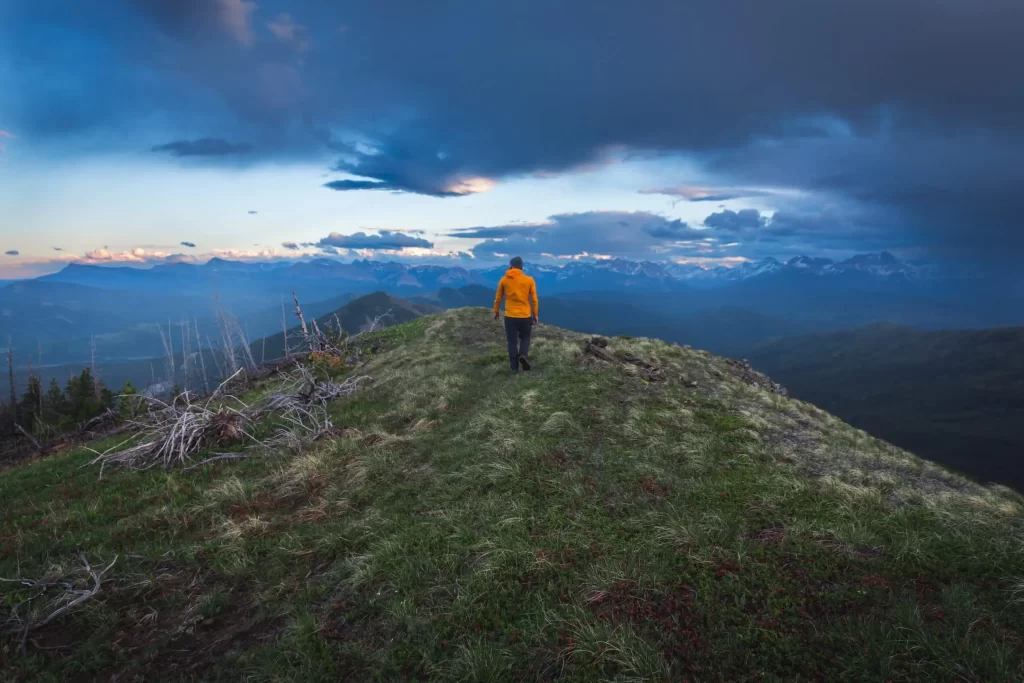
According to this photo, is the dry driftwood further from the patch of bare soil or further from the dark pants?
the patch of bare soil

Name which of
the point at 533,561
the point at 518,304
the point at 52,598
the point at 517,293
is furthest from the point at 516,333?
the point at 52,598

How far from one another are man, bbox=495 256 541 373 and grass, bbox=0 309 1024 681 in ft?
16.1

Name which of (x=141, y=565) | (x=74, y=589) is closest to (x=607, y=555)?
(x=141, y=565)

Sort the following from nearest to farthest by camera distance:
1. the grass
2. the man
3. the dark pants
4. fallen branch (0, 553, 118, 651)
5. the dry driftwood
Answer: the grass, fallen branch (0, 553, 118, 651), the dry driftwood, the man, the dark pants

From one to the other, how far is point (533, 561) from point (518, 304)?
32.9 ft

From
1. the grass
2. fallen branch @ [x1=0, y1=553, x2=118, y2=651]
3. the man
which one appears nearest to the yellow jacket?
the man

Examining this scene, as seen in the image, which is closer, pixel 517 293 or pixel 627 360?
pixel 517 293

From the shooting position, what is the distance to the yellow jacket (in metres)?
14.7

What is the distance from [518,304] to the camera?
48.8 ft

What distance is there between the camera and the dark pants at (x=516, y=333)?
1532cm

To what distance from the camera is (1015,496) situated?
11773mm

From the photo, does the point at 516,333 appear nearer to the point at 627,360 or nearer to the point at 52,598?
the point at 627,360

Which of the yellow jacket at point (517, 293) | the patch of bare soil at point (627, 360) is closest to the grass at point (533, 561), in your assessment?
the patch of bare soil at point (627, 360)

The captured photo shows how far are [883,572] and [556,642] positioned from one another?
406 centimetres
